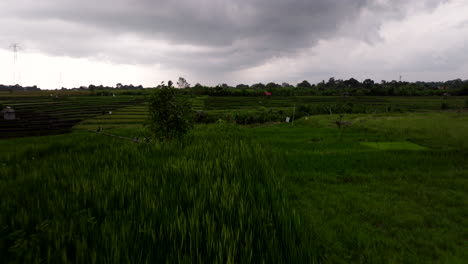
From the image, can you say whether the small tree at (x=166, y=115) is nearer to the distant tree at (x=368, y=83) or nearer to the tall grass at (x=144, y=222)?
the tall grass at (x=144, y=222)

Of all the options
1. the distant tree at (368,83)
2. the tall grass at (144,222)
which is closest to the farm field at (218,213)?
the tall grass at (144,222)

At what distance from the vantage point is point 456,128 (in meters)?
15.6

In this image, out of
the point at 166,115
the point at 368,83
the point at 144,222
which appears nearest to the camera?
the point at 144,222

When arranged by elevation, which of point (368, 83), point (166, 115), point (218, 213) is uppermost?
point (368, 83)

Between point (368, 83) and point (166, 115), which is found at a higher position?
point (368, 83)

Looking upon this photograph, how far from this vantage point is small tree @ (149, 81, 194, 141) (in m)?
11.4

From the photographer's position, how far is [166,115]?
11461 mm

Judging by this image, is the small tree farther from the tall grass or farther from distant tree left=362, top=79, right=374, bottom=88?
distant tree left=362, top=79, right=374, bottom=88

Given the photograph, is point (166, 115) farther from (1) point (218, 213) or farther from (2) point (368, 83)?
(2) point (368, 83)

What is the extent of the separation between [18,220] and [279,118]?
4339cm

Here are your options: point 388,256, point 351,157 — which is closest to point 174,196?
point 388,256

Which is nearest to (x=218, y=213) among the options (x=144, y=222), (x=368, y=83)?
(x=144, y=222)

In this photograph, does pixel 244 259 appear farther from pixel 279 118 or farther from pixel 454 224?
pixel 279 118

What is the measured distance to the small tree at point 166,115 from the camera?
37.4ft
